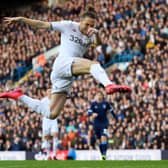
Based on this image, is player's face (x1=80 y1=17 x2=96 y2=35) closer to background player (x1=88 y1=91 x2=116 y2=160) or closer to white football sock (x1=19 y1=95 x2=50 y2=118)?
white football sock (x1=19 y1=95 x2=50 y2=118)

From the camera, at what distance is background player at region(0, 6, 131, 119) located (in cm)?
1413

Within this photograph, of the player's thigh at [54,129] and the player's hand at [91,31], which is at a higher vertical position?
the player's hand at [91,31]

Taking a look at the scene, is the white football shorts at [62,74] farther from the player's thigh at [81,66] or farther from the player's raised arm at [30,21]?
the player's raised arm at [30,21]

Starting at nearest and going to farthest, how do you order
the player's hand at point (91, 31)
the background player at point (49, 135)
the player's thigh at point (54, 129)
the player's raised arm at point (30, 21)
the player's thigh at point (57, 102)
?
the player's raised arm at point (30, 21)
the player's hand at point (91, 31)
the player's thigh at point (57, 102)
the background player at point (49, 135)
the player's thigh at point (54, 129)

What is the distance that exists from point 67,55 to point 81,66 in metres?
0.63

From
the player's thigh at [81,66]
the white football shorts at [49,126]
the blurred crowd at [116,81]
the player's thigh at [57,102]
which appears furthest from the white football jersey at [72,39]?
the white football shorts at [49,126]

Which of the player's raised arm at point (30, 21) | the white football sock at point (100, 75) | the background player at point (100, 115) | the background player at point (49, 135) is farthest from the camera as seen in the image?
the background player at point (49, 135)

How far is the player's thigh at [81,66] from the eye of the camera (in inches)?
547

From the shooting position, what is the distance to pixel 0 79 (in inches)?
1391

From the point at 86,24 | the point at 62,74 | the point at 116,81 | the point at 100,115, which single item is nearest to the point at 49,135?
the point at 100,115

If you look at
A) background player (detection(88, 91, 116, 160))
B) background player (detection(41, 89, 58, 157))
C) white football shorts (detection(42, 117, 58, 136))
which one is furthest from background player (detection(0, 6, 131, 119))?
white football shorts (detection(42, 117, 58, 136))

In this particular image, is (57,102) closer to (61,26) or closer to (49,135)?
(61,26)

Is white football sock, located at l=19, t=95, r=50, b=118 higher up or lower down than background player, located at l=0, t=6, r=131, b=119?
lower down

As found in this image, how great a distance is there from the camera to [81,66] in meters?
14.0
